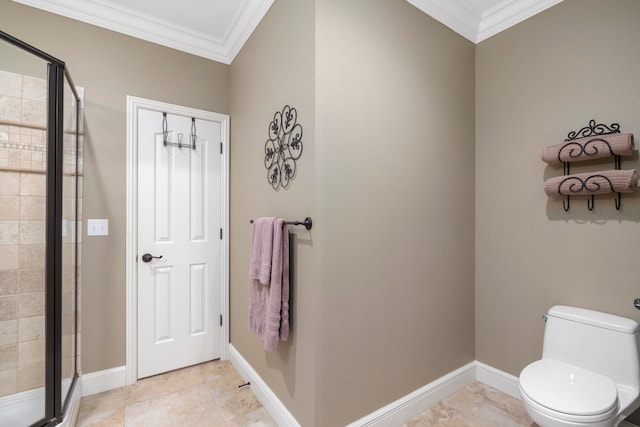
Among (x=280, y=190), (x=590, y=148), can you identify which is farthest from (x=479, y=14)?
(x=280, y=190)

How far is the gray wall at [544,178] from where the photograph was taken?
162 cm

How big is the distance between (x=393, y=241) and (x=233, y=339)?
1.68 m

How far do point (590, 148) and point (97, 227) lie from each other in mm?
3194

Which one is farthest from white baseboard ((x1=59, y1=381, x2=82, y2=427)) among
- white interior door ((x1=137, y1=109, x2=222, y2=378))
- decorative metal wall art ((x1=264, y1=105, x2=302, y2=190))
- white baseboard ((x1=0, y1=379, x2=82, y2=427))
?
decorative metal wall art ((x1=264, y1=105, x2=302, y2=190))

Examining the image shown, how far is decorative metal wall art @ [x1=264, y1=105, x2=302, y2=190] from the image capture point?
1631 millimetres

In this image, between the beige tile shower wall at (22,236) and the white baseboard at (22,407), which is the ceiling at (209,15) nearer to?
the beige tile shower wall at (22,236)

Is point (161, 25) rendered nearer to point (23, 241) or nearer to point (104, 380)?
point (23, 241)

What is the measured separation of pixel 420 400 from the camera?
6.11ft

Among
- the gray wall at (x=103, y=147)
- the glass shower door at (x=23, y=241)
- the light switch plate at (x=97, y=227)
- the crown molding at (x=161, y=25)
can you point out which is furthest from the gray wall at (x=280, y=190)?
the glass shower door at (x=23, y=241)

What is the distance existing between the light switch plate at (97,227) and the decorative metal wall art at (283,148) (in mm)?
1271

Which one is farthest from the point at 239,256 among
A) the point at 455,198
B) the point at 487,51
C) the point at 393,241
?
the point at 487,51

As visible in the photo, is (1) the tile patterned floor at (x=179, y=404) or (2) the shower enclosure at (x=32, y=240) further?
(1) the tile patterned floor at (x=179, y=404)

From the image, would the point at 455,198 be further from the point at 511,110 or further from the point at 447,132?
the point at 511,110

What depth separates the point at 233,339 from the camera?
2.50m
